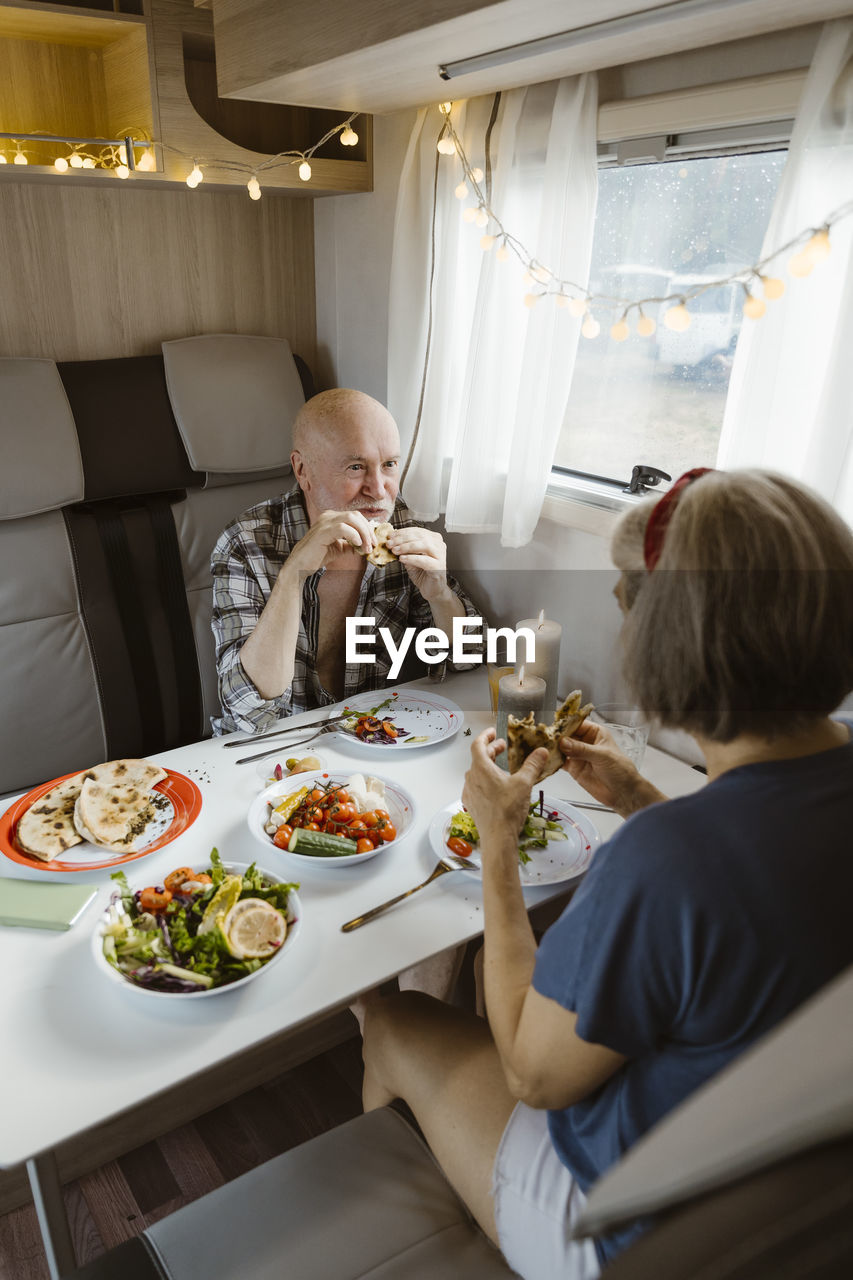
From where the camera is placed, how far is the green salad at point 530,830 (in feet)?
4.75

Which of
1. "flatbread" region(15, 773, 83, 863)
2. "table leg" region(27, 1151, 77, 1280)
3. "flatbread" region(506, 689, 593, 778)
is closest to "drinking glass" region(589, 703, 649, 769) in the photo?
"flatbread" region(506, 689, 593, 778)

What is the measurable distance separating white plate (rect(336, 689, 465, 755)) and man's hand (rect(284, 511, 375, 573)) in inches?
13.2

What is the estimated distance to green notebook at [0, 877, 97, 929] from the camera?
4.08 feet

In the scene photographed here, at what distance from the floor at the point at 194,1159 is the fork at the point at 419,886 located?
35.5 inches

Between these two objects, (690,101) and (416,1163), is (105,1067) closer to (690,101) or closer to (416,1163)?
(416,1163)

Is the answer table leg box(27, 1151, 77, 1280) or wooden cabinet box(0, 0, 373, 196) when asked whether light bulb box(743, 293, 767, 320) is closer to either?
wooden cabinet box(0, 0, 373, 196)

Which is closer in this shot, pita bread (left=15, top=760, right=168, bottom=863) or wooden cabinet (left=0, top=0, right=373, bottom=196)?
pita bread (left=15, top=760, right=168, bottom=863)

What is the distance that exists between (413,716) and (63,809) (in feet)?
2.44

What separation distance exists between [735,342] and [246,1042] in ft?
5.19

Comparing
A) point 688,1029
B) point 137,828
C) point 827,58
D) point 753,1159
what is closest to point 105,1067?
point 137,828

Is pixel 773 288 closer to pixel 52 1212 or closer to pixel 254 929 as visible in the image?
pixel 254 929

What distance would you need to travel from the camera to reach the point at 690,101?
1.59 meters

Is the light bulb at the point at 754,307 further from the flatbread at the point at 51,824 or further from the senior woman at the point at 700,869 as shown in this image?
the flatbread at the point at 51,824

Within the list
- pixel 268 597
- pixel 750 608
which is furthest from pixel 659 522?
pixel 268 597
